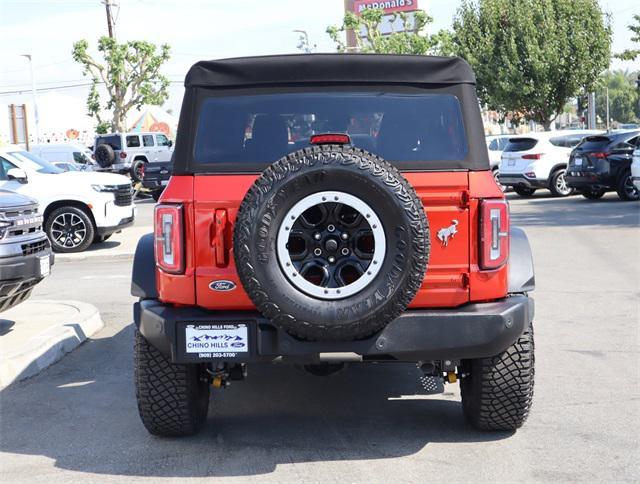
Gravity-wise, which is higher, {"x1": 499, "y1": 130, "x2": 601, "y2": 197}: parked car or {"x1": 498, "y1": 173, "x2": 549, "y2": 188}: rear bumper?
{"x1": 499, "y1": 130, "x2": 601, "y2": 197}: parked car

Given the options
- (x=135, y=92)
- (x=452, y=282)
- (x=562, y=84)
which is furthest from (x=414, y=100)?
(x=135, y=92)

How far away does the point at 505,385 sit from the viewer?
210 inches

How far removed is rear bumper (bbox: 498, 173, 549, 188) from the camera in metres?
24.4

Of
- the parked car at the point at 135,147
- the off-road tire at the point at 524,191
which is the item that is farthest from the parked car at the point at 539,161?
the parked car at the point at 135,147

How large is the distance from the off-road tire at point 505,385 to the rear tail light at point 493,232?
51cm

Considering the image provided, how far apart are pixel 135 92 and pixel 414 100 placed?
160 ft

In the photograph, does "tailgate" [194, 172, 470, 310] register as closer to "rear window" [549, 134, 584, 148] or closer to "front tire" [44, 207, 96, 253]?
"front tire" [44, 207, 96, 253]

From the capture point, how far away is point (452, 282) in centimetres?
509

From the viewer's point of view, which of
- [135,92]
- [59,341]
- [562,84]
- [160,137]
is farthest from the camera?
[135,92]

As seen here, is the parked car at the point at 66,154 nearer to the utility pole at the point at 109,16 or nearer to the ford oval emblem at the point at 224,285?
the utility pole at the point at 109,16

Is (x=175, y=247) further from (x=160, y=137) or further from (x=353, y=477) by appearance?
(x=160, y=137)

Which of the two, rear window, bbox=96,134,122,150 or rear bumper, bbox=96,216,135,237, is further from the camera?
rear window, bbox=96,134,122,150

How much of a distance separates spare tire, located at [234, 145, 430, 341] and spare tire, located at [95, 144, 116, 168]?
33.2 metres

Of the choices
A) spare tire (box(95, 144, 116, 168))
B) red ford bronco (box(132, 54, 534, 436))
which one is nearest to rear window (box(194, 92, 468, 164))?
red ford bronco (box(132, 54, 534, 436))
